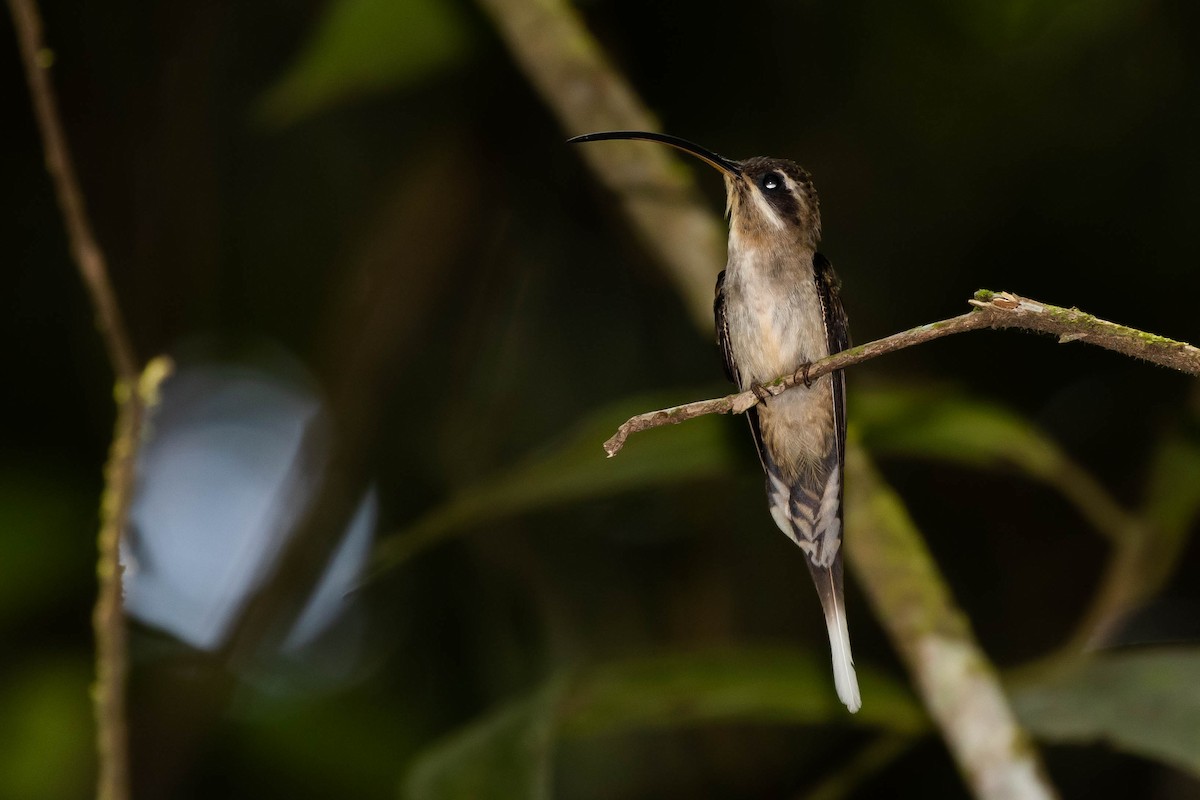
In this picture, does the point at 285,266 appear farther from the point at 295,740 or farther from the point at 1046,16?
the point at 1046,16

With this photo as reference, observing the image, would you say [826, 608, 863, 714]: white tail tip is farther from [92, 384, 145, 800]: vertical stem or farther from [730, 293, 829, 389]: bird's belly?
[92, 384, 145, 800]: vertical stem

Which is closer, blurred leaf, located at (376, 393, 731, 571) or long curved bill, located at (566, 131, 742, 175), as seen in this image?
long curved bill, located at (566, 131, 742, 175)

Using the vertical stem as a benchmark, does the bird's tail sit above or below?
below

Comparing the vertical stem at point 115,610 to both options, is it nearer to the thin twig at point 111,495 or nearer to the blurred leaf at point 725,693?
the thin twig at point 111,495

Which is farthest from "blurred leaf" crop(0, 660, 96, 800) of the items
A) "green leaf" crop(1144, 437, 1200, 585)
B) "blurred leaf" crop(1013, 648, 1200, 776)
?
"green leaf" crop(1144, 437, 1200, 585)

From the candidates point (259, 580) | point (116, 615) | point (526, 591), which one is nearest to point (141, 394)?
point (116, 615)

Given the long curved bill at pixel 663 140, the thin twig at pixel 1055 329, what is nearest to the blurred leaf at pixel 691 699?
the long curved bill at pixel 663 140
